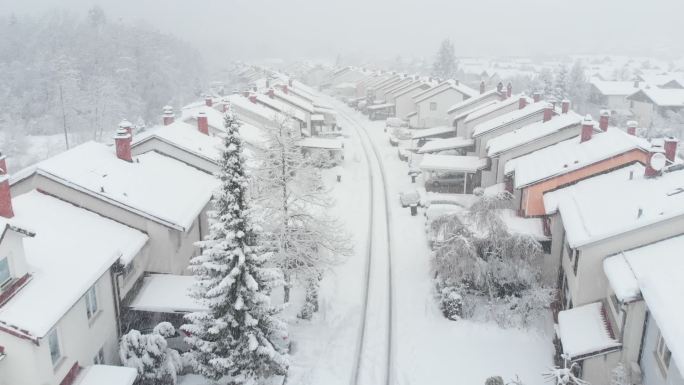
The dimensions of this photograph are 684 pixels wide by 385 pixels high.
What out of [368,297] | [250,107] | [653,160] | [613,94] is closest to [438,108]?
[250,107]

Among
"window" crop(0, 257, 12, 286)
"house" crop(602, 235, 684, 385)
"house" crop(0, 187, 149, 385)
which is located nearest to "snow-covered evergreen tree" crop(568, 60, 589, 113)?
"house" crop(602, 235, 684, 385)

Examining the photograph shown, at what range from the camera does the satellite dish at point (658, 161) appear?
23422 mm

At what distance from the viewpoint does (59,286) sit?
17.0 m

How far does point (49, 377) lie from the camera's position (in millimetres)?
16109

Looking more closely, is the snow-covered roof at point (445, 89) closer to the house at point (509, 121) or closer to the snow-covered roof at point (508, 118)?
the house at point (509, 121)

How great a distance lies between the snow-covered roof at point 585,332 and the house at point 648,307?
425mm

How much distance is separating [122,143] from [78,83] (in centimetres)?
9359

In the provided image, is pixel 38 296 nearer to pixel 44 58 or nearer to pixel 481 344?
pixel 481 344

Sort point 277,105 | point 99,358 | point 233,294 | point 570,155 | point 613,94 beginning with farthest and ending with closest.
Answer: point 613,94, point 277,105, point 570,155, point 99,358, point 233,294

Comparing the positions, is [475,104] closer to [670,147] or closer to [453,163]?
[453,163]

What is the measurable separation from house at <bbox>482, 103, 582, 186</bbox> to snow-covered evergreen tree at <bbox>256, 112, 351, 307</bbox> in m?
16.6

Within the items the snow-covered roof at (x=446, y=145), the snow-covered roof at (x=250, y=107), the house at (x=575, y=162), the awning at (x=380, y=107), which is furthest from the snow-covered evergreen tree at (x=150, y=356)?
the awning at (x=380, y=107)

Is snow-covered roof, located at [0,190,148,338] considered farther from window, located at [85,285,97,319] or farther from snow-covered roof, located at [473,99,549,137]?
snow-covered roof, located at [473,99,549,137]

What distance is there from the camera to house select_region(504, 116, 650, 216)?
90.8ft
